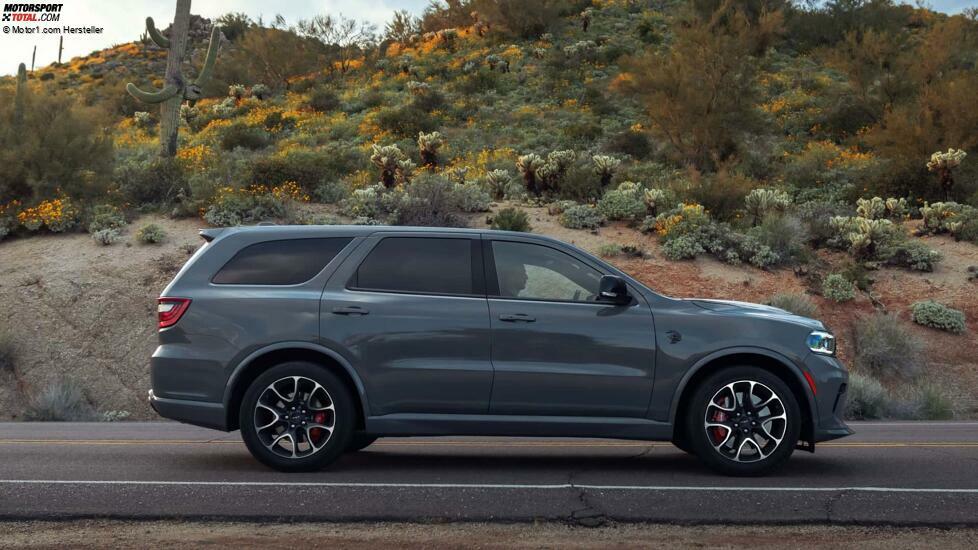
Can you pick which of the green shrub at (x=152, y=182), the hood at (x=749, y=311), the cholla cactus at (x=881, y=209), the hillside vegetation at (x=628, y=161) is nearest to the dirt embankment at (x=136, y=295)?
the hillside vegetation at (x=628, y=161)

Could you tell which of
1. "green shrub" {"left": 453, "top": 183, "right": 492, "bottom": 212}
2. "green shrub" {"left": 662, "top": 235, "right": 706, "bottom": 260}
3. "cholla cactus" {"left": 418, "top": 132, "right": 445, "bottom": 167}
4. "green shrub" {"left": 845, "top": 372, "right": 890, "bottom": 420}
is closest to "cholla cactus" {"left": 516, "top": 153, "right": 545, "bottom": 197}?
"green shrub" {"left": 453, "top": 183, "right": 492, "bottom": 212}

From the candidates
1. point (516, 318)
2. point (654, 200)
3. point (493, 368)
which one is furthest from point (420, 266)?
point (654, 200)

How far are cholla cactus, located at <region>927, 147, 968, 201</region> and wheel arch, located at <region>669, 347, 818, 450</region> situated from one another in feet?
66.0

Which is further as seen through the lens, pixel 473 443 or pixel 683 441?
pixel 473 443

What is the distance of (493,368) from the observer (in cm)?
820

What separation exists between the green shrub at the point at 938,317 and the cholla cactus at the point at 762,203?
5039 millimetres

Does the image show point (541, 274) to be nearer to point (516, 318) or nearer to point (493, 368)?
point (516, 318)

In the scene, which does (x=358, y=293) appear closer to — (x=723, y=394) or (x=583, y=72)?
(x=723, y=394)

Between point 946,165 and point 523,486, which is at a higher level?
point 946,165

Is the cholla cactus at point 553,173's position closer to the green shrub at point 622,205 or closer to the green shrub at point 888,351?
the green shrub at point 622,205

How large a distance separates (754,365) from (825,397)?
1.85ft

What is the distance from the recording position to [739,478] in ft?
26.6

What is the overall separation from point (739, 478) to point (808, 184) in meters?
22.8

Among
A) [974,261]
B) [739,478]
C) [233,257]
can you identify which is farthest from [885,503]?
[974,261]
